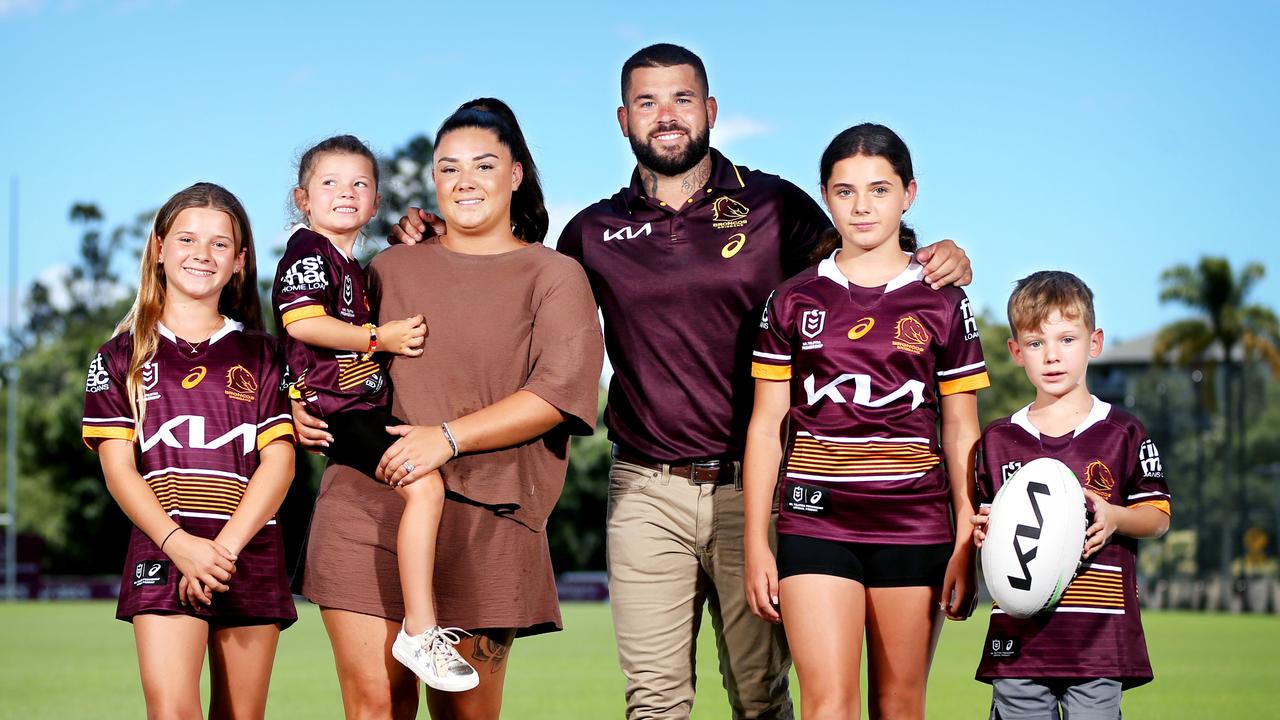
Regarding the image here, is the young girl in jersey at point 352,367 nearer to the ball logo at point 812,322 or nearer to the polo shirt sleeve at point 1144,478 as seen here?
the ball logo at point 812,322

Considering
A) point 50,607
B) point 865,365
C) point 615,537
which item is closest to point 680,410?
point 615,537

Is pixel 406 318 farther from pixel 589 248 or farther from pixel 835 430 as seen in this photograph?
pixel 835 430

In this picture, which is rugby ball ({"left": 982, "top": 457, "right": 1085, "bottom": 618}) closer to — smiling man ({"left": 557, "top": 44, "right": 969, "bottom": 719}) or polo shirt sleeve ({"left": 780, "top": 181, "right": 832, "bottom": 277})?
smiling man ({"left": 557, "top": 44, "right": 969, "bottom": 719})

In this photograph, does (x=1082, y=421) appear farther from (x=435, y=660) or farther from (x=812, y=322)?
(x=435, y=660)

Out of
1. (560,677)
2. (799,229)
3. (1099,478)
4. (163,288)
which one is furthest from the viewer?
(560,677)

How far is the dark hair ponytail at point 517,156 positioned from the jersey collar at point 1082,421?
2.01 metres

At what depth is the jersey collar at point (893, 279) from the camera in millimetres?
5195

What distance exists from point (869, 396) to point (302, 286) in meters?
2.14

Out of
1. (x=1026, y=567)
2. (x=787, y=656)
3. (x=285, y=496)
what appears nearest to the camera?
(x=1026, y=567)

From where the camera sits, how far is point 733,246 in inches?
233

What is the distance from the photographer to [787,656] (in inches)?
229

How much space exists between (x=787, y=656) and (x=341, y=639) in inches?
75.7

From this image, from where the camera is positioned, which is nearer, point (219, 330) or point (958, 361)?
point (958, 361)

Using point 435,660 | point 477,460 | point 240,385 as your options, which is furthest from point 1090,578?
point 240,385
